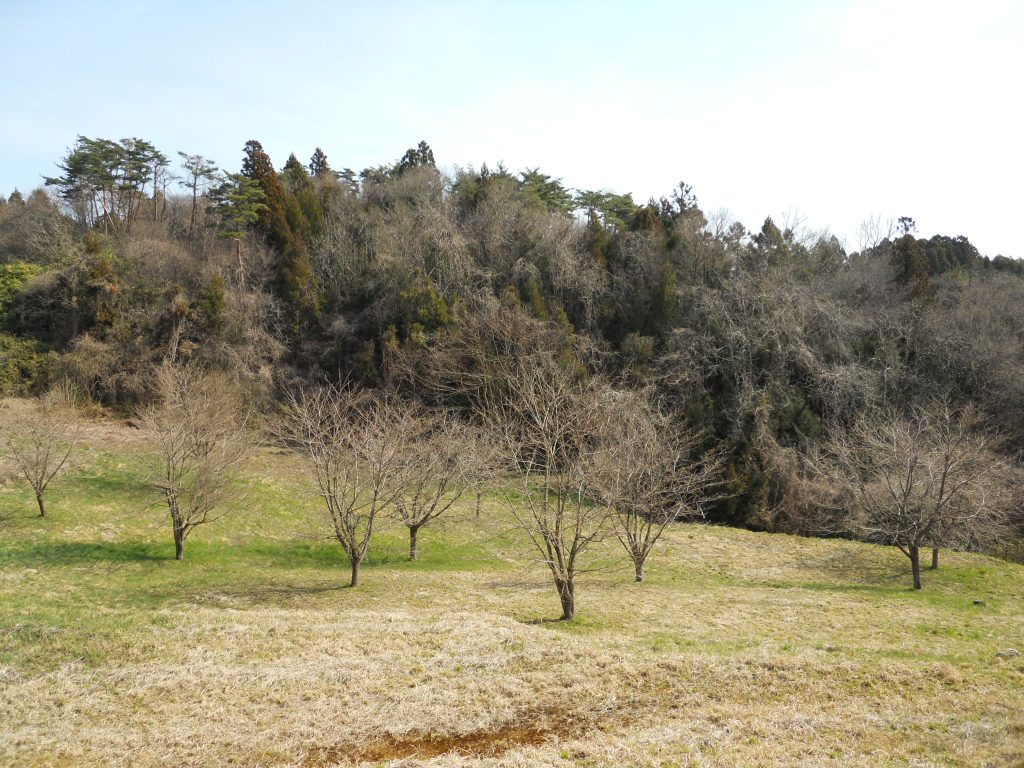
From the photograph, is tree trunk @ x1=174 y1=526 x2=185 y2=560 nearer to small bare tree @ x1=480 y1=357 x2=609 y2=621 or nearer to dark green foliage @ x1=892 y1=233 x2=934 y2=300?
small bare tree @ x1=480 y1=357 x2=609 y2=621

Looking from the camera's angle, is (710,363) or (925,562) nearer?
(925,562)

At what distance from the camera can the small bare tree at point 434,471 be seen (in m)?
20.5

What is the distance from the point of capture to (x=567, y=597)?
14.3 meters

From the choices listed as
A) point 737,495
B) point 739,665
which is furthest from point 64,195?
point 739,665

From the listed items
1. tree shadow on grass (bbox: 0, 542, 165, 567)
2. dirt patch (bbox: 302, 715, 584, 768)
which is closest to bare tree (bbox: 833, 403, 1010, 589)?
dirt patch (bbox: 302, 715, 584, 768)

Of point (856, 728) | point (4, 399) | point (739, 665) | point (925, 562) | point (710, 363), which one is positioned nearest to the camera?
point (856, 728)

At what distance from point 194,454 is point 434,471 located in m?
7.56

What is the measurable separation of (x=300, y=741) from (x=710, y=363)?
96.5 ft

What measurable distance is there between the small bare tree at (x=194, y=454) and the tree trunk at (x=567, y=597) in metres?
11.0

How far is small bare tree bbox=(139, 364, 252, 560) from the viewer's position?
18.8m

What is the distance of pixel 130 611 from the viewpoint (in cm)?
1389

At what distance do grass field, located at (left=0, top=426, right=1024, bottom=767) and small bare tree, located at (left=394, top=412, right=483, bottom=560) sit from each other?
1.58m

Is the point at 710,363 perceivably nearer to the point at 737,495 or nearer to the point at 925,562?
the point at 737,495

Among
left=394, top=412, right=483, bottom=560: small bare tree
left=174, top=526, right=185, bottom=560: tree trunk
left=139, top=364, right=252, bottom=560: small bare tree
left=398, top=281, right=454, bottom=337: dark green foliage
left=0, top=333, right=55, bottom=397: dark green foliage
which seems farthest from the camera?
left=398, top=281, right=454, bottom=337: dark green foliage
